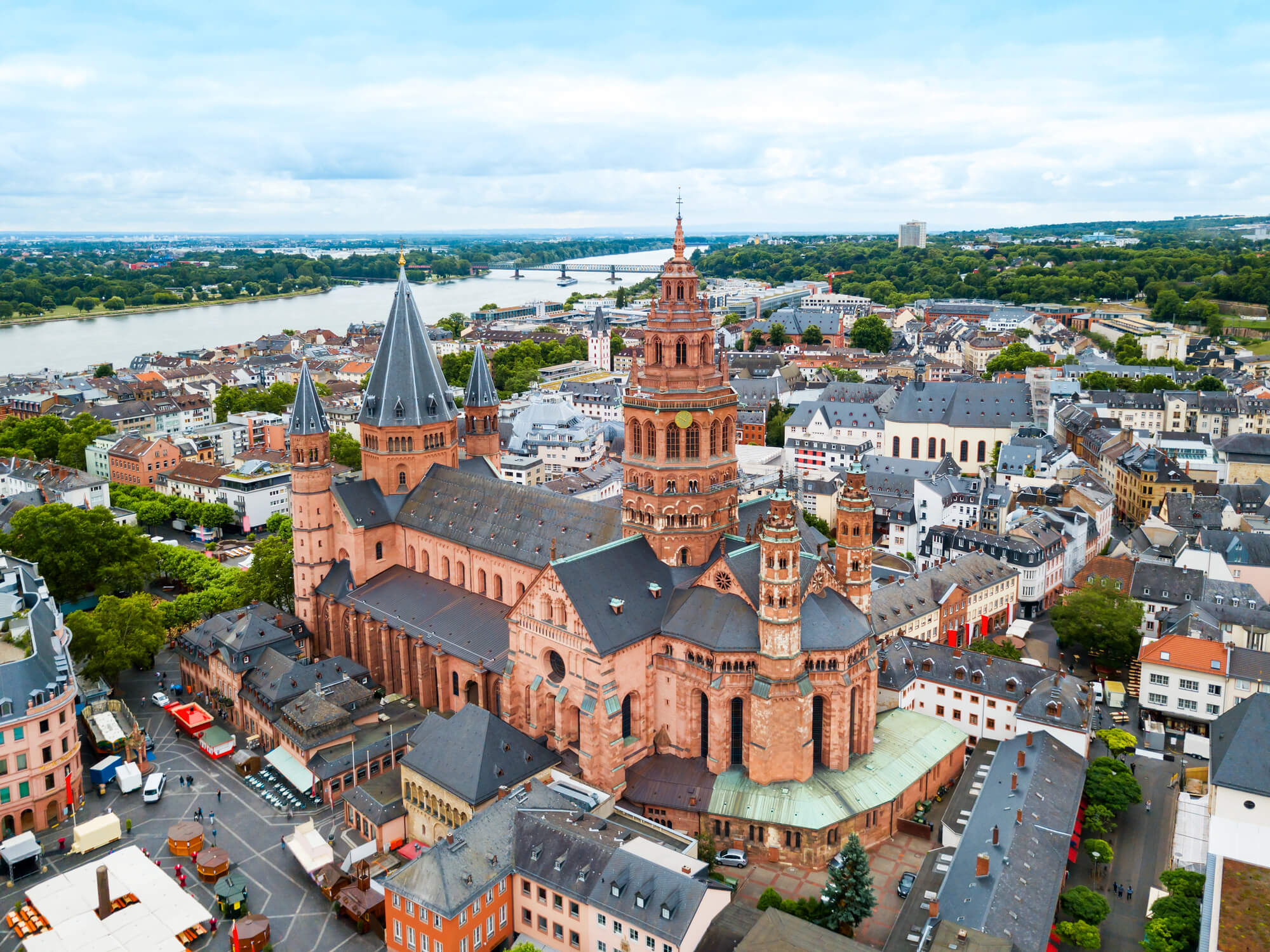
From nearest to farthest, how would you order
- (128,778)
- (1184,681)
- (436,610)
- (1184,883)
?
(1184,883)
(128,778)
(1184,681)
(436,610)

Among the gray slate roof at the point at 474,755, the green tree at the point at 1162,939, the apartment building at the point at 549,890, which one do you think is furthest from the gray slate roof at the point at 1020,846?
the gray slate roof at the point at 474,755

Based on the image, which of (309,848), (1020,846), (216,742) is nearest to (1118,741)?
(1020,846)

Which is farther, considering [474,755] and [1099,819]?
[1099,819]

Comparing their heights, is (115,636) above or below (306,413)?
below

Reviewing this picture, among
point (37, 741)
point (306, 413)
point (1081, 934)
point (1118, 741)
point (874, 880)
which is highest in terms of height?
point (306, 413)

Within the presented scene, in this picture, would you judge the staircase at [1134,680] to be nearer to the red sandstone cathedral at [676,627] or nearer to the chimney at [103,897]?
the red sandstone cathedral at [676,627]

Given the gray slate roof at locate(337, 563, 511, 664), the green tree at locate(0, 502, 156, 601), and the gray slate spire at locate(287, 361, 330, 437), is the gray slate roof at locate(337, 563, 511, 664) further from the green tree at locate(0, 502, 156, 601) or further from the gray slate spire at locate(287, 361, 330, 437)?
the green tree at locate(0, 502, 156, 601)

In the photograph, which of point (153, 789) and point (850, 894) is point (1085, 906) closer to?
point (850, 894)

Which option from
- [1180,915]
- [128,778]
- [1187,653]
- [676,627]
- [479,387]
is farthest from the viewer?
[479,387]
